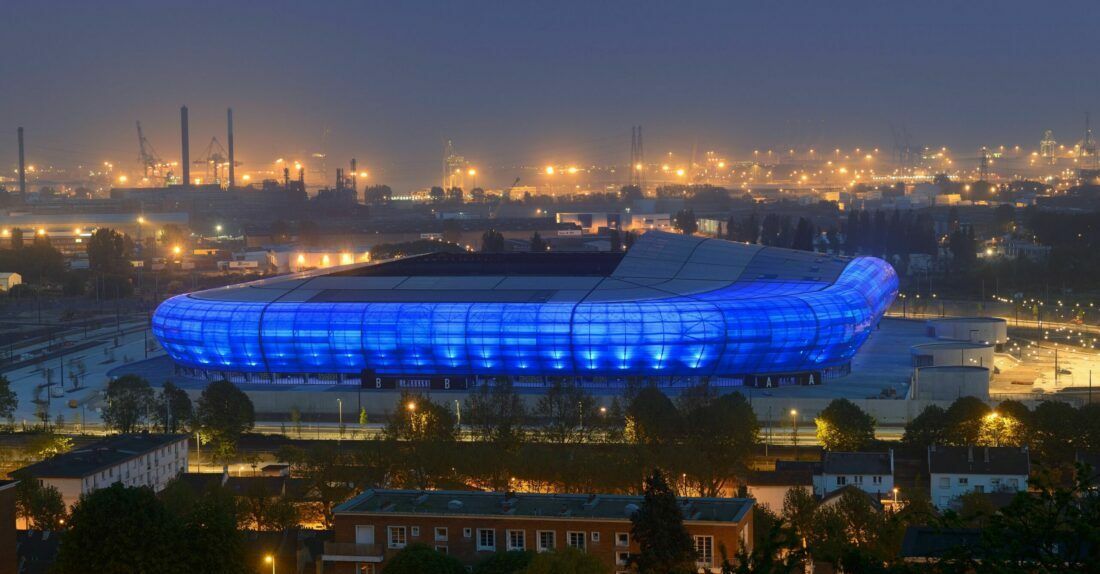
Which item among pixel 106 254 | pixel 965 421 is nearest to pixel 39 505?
pixel 965 421

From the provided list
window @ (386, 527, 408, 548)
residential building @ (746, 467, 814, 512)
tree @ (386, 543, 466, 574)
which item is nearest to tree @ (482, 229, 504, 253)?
residential building @ (746, 467, 814, 512)

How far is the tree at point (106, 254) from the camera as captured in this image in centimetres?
6931

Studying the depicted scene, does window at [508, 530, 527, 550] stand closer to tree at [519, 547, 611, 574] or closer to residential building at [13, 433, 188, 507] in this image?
tree at [519, 547, 611, 574]

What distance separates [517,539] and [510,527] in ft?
0.50

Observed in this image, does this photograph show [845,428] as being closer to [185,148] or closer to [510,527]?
[510,527]

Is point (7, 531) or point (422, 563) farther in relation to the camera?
point (7, 531)

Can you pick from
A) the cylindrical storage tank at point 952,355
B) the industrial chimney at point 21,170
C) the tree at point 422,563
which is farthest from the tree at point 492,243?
the industrial chimney at point 21,170

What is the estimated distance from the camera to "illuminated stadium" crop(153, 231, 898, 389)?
3406cm

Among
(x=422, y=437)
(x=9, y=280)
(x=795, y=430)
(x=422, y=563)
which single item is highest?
(x=9, y=280)

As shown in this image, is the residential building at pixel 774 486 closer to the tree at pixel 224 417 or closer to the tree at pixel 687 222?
the tree at pixel 224 417

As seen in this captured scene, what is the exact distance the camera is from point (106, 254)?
229 feet

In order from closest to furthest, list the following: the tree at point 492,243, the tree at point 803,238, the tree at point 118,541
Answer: the tree at point 118,541 < the tree at point 803,238 < the tree at point 492,243

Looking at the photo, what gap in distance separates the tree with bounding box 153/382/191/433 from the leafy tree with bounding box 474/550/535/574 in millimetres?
14789

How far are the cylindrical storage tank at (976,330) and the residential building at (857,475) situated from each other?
17920 millimetres
